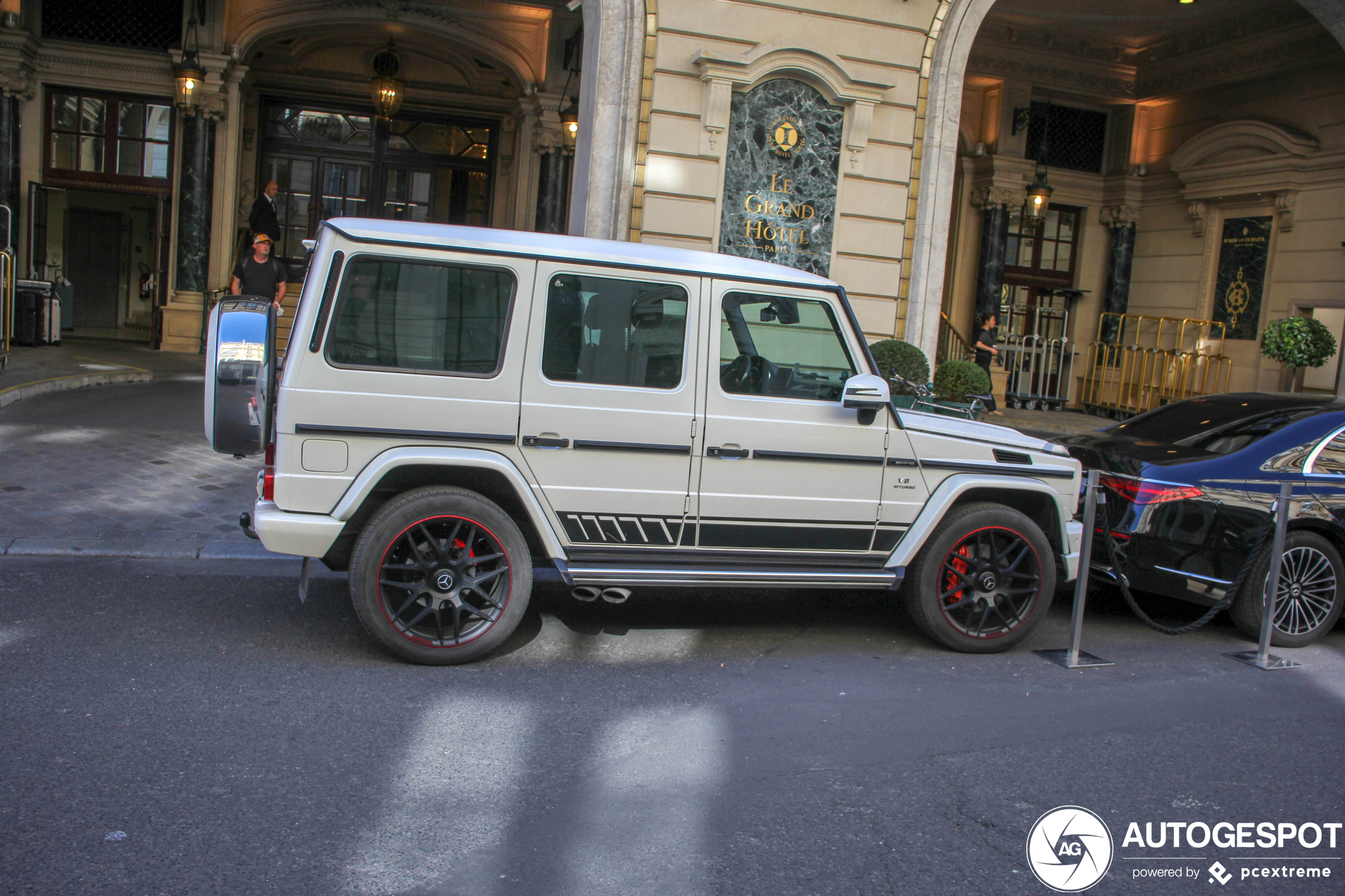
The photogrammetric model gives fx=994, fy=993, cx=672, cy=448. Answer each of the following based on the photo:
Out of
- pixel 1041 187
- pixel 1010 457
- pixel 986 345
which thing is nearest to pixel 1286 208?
pixel 1041 187

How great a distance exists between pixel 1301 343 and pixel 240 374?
16.2 m

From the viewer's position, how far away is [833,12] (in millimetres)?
11641

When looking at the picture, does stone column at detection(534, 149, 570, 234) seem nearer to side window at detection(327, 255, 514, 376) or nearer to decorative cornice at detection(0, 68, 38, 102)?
decorative cornice at detection(0, 68, 38, 102)

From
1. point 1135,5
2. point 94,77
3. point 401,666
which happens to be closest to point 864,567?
point 401,666

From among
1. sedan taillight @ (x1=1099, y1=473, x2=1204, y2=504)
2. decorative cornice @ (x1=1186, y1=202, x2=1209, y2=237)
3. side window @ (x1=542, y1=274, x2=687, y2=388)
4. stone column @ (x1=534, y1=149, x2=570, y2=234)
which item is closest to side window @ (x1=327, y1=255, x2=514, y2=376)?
side window @ (x1=542, y1=274, x2=687, y2=388)

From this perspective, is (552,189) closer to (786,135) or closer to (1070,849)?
(786,135)

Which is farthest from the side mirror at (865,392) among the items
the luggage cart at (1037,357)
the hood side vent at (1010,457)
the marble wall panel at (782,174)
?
the luggage cart at (1037,357)

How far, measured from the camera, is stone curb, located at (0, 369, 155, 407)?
34.6 ft

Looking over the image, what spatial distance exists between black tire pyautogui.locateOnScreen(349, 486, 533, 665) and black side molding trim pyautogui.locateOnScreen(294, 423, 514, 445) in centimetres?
24

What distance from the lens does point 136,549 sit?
6051 mm

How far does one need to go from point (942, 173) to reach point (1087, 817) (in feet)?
32.9

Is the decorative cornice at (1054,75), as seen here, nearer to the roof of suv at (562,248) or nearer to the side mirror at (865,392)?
the roof of suv at (562,248)

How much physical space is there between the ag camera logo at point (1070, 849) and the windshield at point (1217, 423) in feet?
10.9

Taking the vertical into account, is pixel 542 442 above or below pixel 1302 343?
below
